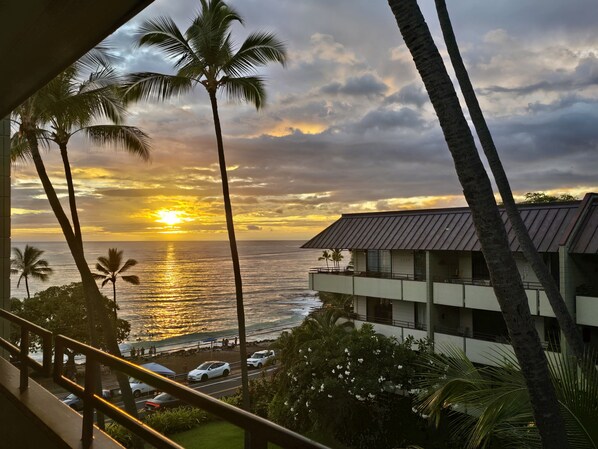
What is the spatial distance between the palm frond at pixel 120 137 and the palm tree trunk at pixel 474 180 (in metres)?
9.48

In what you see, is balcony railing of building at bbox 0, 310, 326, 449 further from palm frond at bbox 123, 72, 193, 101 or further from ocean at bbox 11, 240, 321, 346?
ocean at bbox 11, 240, 321, 346

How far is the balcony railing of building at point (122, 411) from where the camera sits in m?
1.28

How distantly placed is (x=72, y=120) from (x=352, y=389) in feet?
29.9

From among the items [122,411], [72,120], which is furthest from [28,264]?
[122,411]

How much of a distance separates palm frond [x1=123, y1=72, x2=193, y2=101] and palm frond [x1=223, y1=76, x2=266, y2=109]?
0.90 m

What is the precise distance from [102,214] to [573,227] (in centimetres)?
7395

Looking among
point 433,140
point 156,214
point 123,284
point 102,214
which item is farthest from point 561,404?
point 123,284

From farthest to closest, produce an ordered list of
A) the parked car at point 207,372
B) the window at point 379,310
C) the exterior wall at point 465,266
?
1. the parked car at point 207,372
2. the window at point 379,310
3. the exterior wall at point 465,266

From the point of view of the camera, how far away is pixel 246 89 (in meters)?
11.5

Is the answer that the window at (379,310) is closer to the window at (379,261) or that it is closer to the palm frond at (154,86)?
the window at (379,261)

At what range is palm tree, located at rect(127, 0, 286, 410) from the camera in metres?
10.8

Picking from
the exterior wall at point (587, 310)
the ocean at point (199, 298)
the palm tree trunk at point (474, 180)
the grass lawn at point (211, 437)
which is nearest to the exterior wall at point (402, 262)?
the exterior wall at point (587, 310)

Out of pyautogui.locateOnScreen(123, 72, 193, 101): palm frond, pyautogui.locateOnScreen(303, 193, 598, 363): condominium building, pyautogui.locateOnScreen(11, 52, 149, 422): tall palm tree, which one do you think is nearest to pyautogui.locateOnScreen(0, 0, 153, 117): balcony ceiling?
pyautogui.locateOnScreen(11, 52, 149, 422): tall palm tree

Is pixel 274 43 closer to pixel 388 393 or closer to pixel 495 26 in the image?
pixel 495 26
